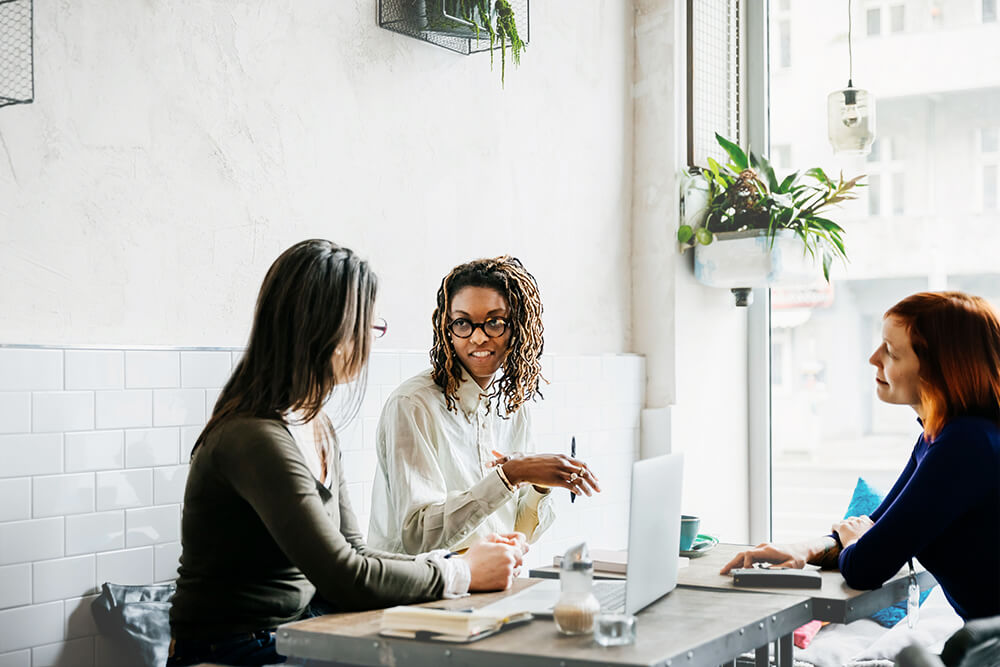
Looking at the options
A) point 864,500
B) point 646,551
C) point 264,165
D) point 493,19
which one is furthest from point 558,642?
point 864,500

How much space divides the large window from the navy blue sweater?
7.22 ft

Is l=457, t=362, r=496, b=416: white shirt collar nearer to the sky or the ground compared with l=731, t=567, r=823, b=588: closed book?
nearer to the sky

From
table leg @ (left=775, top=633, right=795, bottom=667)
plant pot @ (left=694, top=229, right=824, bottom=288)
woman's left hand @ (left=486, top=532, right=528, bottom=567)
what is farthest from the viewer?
plant pot @ (left=694, top=229, right=824, bottom=288)

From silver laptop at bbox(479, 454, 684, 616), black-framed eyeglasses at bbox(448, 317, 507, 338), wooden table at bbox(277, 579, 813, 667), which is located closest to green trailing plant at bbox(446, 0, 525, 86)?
black-framed eyeglasses at bbox(448, 317, 507, 338)

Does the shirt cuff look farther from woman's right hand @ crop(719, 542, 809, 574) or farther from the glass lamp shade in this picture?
the glass lamp shade

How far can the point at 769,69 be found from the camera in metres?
4.66

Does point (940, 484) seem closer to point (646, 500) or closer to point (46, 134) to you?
point (646, 500)

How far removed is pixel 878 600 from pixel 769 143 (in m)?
2.82

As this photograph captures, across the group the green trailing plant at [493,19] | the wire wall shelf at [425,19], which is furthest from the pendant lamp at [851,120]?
the wire wall shelf at [425,19]

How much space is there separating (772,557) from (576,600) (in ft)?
2.74

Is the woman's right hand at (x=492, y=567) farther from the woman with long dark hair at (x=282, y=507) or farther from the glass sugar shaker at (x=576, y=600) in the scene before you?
the glass sugar shaker at (x=576, y=600)

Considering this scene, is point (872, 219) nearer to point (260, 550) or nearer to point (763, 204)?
point (763, 204)

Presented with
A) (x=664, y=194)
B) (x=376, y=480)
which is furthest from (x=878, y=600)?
(x=664, y=194)

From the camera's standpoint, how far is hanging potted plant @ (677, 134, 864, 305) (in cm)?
410
